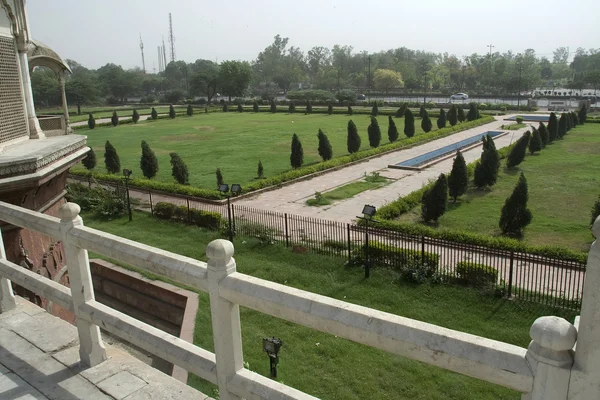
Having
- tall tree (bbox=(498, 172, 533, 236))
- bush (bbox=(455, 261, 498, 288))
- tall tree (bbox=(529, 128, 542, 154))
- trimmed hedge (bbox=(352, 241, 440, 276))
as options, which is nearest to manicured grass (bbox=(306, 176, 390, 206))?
trimmed hedge (bbox=(352, 241, 440, 276))

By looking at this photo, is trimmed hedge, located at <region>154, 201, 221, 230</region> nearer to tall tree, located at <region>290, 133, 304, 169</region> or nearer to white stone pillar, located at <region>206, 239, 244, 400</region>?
tall tree, located at <region>290, 133, 304, 169</region>

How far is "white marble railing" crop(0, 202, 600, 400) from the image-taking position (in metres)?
1.54

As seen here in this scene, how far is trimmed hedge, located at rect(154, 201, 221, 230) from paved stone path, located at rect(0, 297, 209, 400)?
31.7 feet

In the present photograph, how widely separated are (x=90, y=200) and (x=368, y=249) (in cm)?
1024

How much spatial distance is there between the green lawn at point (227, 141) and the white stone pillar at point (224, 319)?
16805 millimetres

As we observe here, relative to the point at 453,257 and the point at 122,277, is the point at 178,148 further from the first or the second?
the point at 453,257

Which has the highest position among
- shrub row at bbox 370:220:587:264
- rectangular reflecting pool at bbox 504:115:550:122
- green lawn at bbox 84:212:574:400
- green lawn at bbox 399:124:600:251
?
rectangular reflecting pool at bbox 504:115:550:122

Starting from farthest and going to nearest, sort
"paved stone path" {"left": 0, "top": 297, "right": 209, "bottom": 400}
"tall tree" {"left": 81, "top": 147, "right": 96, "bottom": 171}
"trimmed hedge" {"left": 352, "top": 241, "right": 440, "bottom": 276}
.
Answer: "tall tree" {"left": 81, "top": 147, "right": 96, "bottom": 171} → "trimmed hedge" {"left": 352, "top": 241, "right": 440, "bottom": 276} → "paved stone path" {"left": 0, "top": 297, "right": 209, "bottom": 400}

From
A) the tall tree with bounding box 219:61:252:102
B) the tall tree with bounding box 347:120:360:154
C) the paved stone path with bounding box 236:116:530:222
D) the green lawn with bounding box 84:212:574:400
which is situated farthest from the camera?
the tall tree with bounding box 219:61:252:102

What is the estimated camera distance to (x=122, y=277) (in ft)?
35.0

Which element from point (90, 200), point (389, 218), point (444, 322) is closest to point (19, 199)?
point (444, 322)

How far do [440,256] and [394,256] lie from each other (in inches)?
38.1

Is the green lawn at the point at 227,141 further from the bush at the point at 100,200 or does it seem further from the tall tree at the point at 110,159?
the bush at the point at 100,200

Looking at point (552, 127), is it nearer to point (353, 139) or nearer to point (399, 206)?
point (353, 139)
